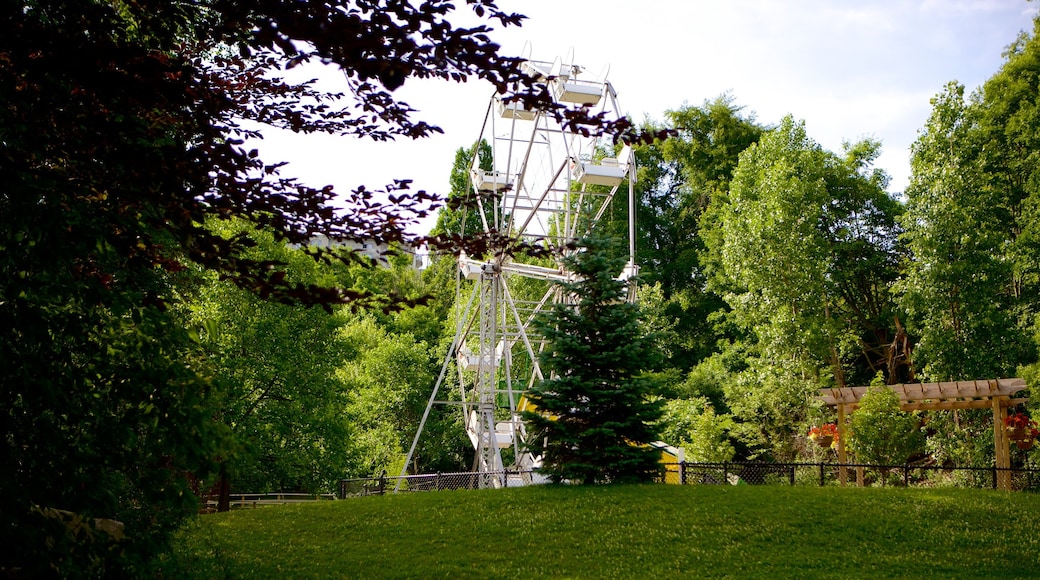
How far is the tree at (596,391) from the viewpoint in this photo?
16.4 meters

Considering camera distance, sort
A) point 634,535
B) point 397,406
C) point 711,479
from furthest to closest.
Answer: point 397,406 < point 711,479 < point 634,535

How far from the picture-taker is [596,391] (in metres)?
16.5

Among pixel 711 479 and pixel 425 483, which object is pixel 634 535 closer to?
pixel 711 479

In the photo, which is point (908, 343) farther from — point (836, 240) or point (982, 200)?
point (982, 200)

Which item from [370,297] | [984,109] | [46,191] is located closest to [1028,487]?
[984,109]

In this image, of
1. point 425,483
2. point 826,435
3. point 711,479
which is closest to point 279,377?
point 425,483

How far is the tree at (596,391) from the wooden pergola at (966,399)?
481cm

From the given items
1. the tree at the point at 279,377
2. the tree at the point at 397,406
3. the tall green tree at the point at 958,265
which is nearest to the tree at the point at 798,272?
the tall green tree at the point at 958,265

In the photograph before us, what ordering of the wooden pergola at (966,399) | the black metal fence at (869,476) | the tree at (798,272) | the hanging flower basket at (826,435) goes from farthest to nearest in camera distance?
the tree at (798,272) < the hanging flower basket at (826,435) < the black metal fence at (869,476) < the wooden pergola at (966,399)

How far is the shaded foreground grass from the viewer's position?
11062 millimetres

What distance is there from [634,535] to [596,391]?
429 centimetres

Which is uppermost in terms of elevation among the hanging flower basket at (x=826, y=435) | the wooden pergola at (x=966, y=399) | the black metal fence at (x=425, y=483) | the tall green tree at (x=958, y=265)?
the tall green tree at (x=958, y=265)

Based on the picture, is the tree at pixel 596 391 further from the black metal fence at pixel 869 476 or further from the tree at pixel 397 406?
the tree at pixel 397 406

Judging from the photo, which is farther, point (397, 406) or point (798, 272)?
point (397, 406)
